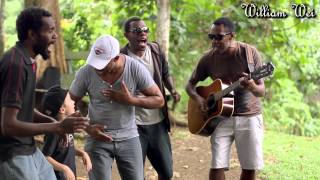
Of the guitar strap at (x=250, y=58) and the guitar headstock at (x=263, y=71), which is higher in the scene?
the guitar strap at (x=250, y=58)

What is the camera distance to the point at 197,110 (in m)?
5.27

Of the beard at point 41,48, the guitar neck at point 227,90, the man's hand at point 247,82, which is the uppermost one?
the beard at point 41,48

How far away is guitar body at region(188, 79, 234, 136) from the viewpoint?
475 cm

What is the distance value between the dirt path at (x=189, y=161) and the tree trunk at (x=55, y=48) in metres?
2.06

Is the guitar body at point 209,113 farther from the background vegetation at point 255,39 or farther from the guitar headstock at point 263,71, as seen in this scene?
the background vegetation at point 255,39

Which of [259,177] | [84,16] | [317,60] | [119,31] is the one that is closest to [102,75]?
[259,177]

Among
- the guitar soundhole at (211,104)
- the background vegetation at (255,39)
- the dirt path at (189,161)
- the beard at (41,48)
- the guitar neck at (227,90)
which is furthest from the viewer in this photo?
the background vegetation at (255,39)

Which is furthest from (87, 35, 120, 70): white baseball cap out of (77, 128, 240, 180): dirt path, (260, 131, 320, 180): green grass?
(260, 131, 320, 180): green grass

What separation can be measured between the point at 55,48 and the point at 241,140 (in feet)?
14.8

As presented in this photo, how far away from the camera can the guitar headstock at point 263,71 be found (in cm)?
431

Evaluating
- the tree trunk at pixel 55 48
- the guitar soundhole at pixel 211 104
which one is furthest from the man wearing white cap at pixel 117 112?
the tree trunk at pixel 55 48

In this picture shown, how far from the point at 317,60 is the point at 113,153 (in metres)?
9.54

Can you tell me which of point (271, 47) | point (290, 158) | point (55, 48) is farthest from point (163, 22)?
point (290, 158)

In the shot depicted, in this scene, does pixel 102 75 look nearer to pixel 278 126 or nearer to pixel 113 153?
pixel 113 153
